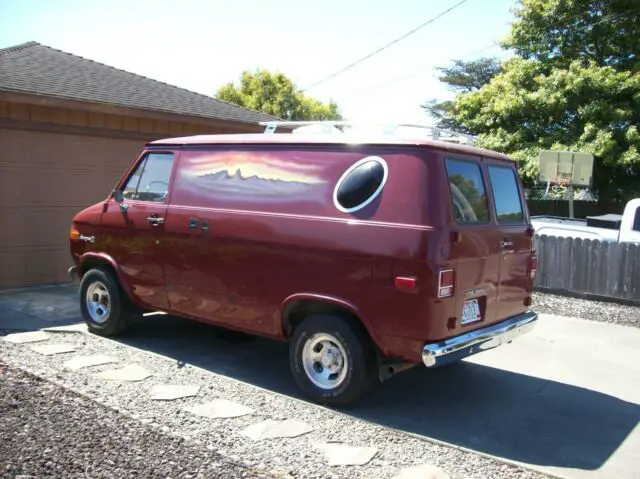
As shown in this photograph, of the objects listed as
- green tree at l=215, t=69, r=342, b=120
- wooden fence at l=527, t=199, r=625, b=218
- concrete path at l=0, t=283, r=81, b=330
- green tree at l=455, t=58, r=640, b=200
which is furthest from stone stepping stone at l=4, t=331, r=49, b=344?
green tree at l=215, t=69, r=342, b=120

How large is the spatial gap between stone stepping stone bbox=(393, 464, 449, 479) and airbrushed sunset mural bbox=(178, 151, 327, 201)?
84.0 inches

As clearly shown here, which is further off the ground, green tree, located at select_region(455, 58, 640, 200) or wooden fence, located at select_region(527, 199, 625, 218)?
green tree, located at select_region(455, 58, 640, 200)

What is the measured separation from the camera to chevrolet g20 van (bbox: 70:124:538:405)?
444 centimetres

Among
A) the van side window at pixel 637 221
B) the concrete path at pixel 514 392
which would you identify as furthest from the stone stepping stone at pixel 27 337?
the van side window at pixel 637 221

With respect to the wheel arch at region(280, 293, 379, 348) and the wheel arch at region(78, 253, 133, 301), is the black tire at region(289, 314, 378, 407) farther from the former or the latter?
the wheel arch at region(78, 253, 133, 301)

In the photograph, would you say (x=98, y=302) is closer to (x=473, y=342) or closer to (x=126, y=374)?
(x=126, y=374)

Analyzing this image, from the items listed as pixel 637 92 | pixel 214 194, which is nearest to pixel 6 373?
pixel 214 194

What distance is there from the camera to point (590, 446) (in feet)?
14.4

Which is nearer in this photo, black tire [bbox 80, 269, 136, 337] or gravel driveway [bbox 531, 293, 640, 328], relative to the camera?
black tire [bbox 80, 269, 136, 337]

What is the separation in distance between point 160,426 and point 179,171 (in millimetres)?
2560

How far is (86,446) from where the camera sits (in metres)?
3.83

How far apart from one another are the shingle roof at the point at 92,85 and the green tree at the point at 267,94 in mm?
32087

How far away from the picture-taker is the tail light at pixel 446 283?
4.35m

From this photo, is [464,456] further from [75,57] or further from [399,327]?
[75,57]
